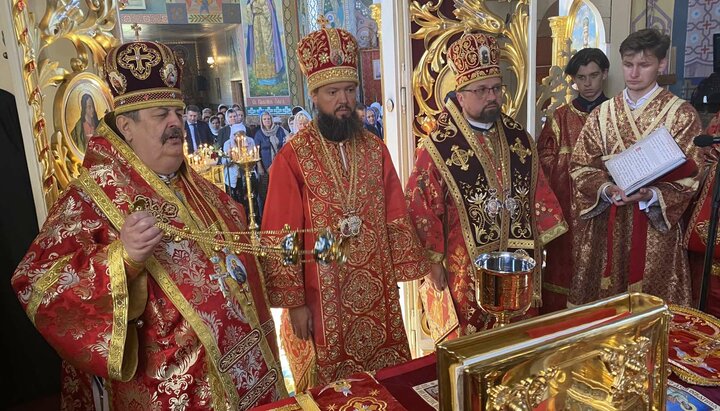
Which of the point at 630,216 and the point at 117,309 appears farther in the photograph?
the point at 630,216

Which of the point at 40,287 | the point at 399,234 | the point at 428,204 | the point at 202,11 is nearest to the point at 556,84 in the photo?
the point at 428,204

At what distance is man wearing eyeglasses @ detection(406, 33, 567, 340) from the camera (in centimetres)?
260

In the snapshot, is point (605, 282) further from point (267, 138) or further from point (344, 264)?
point (267, 138)

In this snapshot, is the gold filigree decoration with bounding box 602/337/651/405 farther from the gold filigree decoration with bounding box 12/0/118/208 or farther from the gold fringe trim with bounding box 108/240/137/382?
the gold filigree decoration with bounding box 12/0/118/208

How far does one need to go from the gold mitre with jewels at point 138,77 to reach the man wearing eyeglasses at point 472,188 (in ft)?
4.46

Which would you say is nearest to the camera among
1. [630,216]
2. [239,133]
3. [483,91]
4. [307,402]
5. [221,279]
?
[307,402]

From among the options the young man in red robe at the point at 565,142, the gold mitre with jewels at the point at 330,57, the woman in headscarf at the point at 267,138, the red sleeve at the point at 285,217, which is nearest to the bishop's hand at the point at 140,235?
the red sleeve at the point at 285,217

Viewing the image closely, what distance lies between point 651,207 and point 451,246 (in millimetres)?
1207

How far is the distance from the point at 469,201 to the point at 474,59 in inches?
28.4

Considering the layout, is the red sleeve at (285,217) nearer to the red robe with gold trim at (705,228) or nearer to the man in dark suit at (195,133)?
the man in dark suit at (195,133)

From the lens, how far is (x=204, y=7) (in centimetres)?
320

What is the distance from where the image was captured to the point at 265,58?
3.41 meters

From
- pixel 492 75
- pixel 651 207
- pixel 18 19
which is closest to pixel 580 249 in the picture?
pixel 651 207

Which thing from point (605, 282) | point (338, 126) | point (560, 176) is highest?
point (338, 126)
